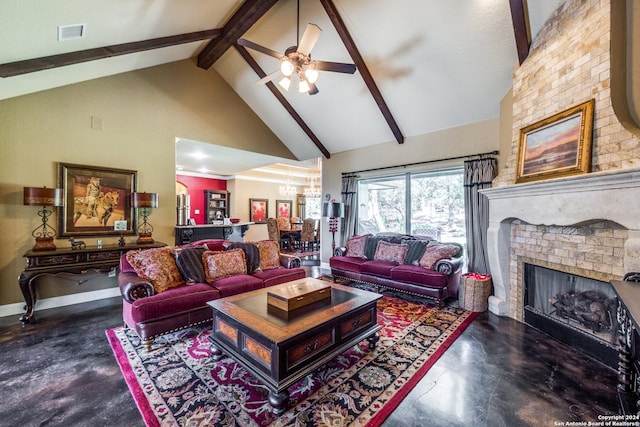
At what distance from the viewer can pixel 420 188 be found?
5.26 metres

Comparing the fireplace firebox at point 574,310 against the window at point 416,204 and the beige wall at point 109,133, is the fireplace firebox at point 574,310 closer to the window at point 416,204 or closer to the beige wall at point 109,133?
the window at point 416,204

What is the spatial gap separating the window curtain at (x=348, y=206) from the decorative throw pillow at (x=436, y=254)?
7.06 feet

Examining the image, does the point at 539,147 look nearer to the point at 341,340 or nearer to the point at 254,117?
the point at 341,340

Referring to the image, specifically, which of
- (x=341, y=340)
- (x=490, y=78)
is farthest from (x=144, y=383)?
(x=490, y=78)

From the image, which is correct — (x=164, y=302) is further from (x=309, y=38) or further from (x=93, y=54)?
(x=309, y=38)

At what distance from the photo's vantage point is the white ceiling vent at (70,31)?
2.65 m

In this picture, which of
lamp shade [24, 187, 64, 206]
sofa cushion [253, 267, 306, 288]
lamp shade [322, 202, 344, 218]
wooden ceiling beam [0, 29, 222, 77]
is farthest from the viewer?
lamp shade [322, 202, 344, 218]

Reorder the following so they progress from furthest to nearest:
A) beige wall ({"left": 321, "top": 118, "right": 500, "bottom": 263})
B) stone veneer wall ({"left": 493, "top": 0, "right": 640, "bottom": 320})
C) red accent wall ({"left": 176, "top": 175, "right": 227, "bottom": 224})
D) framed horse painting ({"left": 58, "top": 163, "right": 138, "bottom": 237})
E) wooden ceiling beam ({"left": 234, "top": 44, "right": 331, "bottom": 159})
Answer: red accent wall ({"left": 176, "top": 175, "right": 227, "bottom": 224}) < wooden ceiling beam ({"left": 234, "top": 44, "right": 331, "bottom": 159}) < beige wall ({"left": 321, "top": 118, "right": 500, "bottom": 263}) < framed horse painting ({"left": 58, "top": 163, "right": 138, "bottom": 237}) < stone veneer wall ({"left": 493, "top": 0, "right": 640, "bottom": 320})

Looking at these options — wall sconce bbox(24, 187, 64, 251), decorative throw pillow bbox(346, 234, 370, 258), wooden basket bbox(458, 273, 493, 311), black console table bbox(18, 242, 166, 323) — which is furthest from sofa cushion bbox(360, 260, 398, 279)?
wall sconce bbox(24, 187, 64, 251)

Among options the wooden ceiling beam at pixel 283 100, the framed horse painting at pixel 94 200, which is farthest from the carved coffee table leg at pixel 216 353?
the wooden ceiling beam at pixel 283 100

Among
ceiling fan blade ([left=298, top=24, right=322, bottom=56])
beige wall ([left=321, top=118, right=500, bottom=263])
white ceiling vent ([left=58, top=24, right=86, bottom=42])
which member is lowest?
beige wall ([left=321, top=118, right=500, bottom=263])

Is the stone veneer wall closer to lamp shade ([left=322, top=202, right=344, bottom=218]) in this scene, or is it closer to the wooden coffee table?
the wooden coffee table

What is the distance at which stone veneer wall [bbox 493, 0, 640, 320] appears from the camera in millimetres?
2365

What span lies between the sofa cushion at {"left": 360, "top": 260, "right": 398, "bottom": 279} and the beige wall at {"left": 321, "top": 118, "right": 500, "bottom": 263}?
75.0 inches
